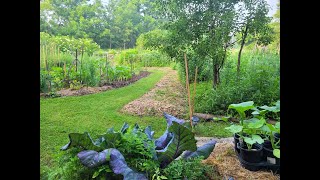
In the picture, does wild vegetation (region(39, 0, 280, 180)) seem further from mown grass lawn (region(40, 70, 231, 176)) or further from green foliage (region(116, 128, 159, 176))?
green foliage (region(116, 128, 159, 176))

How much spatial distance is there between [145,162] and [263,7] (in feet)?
7.49

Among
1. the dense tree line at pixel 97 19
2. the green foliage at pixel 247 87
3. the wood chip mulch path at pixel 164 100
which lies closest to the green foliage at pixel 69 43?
the dense tree line at pixel 97 19

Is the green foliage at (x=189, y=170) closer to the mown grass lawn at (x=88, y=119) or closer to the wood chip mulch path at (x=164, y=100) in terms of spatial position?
the mown grass lawn at (x=88, y=119)

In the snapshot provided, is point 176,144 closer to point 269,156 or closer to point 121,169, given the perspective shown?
point 121,169

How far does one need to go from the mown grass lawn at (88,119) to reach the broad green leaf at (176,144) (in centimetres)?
83

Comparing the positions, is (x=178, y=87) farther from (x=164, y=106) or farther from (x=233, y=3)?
(x=233, y=3)

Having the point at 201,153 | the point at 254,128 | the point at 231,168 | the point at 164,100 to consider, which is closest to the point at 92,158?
the point at 201,153

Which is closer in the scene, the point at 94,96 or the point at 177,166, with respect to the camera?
the point at 177,166

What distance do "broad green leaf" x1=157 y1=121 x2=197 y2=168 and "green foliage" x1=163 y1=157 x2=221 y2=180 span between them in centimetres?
4

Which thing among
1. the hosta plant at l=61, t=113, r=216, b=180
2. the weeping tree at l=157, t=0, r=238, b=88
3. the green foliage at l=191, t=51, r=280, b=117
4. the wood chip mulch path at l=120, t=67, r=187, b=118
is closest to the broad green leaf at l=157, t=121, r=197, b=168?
the hosta plant at l=61, t=113, r=216, b=180

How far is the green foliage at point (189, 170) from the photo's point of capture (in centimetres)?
104
